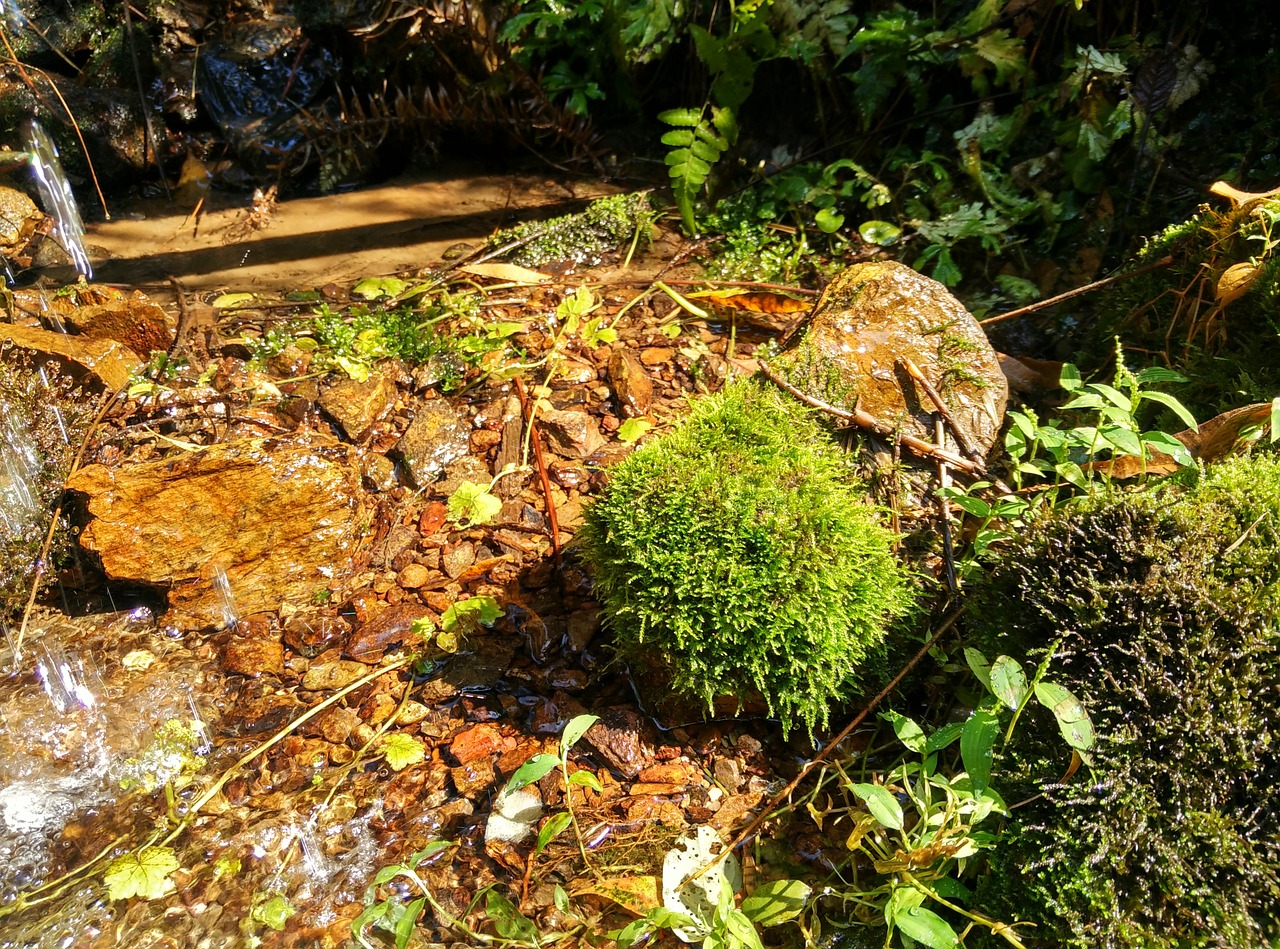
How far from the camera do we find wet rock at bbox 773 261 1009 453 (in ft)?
9.50

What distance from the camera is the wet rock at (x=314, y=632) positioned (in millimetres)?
3158

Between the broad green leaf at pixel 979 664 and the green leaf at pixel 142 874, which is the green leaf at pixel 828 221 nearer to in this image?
the broad green leaf at pixel 979 664

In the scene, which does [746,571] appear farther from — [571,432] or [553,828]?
[571,432]

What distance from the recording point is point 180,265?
5.16 m

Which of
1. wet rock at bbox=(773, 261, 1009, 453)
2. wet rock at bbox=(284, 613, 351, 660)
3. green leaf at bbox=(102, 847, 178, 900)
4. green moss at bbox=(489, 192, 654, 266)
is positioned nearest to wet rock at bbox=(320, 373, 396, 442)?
wet rock at bbox=(284, 613, 351, 660)

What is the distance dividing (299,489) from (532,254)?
2119 mm

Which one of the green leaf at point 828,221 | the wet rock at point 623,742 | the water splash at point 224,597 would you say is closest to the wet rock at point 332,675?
the water splash at point 224,597

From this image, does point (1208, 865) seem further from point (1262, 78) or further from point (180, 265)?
point (180, 265)

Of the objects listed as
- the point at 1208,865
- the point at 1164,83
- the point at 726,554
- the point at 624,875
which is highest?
the point at 1164,83

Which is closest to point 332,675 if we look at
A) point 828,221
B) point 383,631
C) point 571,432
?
point 383,631

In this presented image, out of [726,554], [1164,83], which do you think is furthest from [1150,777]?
[1164,83]

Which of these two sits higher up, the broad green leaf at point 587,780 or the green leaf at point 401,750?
the broad green leaf at point 587,780

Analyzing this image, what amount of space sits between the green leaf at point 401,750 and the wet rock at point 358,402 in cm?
152

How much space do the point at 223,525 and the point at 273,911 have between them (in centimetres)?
155
